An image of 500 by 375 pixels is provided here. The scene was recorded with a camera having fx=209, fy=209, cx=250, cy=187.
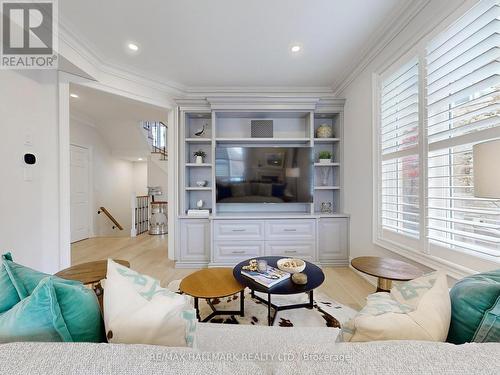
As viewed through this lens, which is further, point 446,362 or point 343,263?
point 343,263

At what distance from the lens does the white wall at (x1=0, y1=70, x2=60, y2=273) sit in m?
1.94

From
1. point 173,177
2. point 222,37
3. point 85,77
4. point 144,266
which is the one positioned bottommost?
point 144,266

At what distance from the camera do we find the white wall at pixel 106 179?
15.7ft

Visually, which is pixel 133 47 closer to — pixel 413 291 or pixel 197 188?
pixel 197 188

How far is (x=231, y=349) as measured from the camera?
→ 0.91 metres

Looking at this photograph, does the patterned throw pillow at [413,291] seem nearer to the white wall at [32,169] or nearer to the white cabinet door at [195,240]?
the white cabinet door at [195,240]

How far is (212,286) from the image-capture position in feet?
5.45

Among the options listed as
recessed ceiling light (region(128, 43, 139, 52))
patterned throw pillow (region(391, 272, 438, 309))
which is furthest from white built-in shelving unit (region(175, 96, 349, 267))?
patterned throw pillow (region(391, 272, 438, 309))

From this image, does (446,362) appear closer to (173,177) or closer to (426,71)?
(426,71)

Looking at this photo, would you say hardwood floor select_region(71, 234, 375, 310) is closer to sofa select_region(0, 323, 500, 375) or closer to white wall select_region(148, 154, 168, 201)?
white wall select_region(148, 154, 168, 201)

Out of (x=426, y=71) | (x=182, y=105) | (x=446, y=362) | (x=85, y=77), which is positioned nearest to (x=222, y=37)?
(x=182, y=105)

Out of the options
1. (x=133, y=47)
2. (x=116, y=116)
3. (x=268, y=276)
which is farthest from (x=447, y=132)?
(x=116, y=116)

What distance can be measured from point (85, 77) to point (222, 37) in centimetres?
174

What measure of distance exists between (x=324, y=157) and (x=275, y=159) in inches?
32.4
